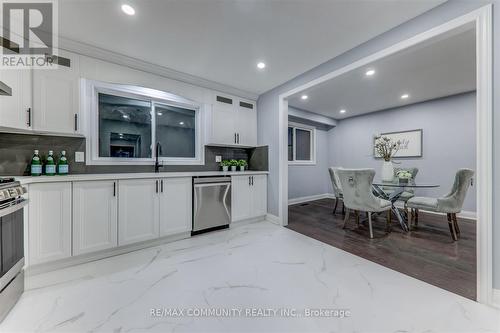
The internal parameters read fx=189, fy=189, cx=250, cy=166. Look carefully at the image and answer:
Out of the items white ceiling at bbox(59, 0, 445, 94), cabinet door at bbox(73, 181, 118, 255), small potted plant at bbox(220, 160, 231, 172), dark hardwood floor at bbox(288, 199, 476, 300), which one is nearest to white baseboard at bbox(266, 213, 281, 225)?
dark hardwood floor at bbox(288, 199, 476, 300)

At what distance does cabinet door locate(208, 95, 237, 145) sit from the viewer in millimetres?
3430

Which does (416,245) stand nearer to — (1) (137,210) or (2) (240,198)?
Result: (2) (240,198)

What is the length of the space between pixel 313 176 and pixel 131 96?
5041 mm

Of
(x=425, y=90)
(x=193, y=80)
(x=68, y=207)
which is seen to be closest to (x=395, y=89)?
(x=425, y=90)

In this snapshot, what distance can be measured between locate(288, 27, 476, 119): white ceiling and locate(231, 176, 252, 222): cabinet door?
1.74 m

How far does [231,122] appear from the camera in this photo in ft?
11.9

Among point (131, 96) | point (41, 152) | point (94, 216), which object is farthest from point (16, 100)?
point (94, 216)

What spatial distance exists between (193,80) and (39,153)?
2194 millimetres

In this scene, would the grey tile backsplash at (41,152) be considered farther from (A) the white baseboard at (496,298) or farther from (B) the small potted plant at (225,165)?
(A) the white baseboard at (496,298)

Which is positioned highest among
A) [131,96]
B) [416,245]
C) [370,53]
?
[370,53]

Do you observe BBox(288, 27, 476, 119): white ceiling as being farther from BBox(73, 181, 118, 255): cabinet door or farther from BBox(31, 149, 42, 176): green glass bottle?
BBox(31, 149, 42, 176): green glass bottle

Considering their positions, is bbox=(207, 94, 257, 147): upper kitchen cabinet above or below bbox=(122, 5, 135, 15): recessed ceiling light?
below

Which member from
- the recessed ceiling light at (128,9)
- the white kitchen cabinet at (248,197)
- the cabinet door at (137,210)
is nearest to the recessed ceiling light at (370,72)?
the white kitchen cabinet at (248,197)

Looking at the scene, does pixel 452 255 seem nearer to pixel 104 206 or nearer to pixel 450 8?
pixel 450 8
